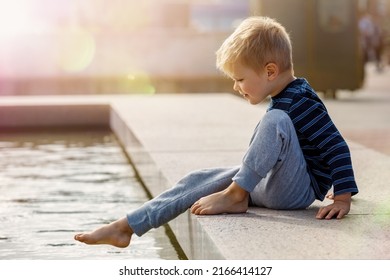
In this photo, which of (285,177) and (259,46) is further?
(285,177)

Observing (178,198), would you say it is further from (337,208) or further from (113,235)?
(337,208)

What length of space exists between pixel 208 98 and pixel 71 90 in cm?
522

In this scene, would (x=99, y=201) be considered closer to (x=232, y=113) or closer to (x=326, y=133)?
(x=326, y=133)

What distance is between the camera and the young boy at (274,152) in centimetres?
435

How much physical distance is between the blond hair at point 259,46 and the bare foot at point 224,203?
538 mm

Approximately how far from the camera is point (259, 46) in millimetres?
4344

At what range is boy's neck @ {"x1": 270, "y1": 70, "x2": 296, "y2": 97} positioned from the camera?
4.43 m

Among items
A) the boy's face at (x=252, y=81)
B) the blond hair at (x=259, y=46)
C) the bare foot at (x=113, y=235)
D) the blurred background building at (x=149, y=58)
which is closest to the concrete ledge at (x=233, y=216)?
the bare foot at (x=113, y=235)

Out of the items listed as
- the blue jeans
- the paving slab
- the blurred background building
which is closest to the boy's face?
the blue jeans

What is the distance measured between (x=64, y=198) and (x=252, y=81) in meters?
2.82

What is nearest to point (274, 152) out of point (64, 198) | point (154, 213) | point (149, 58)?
point (154, 213)

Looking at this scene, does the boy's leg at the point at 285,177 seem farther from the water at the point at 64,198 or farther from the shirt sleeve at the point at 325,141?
the water at the point at 64,198

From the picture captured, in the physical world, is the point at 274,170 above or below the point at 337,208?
above

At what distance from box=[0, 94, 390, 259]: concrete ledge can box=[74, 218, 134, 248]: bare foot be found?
11.7 inches
